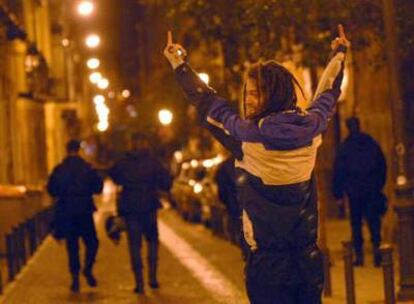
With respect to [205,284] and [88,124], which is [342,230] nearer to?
[205,284]

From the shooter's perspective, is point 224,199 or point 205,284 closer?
point 205,284

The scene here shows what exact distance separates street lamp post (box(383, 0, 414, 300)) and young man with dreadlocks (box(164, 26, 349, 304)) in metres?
6.27

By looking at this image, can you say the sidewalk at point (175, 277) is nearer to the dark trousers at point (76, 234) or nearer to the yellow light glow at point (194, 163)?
the dark trousers at point (76, 234)

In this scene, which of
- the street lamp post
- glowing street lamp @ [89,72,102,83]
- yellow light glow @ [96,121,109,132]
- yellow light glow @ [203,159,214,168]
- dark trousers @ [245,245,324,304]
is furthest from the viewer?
yellow light glow @ [96,121,109,132]

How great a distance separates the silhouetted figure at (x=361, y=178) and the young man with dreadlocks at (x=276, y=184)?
10598mm

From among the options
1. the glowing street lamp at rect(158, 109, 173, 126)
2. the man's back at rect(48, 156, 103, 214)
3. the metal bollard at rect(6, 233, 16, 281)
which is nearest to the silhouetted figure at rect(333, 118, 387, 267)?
the man's back at rect(48, 156, 103, 214)

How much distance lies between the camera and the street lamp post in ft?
38.8

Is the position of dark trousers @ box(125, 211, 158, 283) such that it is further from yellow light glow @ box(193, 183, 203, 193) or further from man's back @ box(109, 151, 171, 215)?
yellow light glow @ box(193, 183, 203, 193)

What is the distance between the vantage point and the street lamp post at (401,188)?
11.8 meters

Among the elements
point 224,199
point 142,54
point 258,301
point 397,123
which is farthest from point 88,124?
point 258,301

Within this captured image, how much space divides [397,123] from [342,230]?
1161 cm

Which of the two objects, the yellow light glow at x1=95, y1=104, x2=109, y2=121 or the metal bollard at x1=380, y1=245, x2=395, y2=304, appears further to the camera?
the yellow light glow at x1=95, y1=104, x2=109, y2=121

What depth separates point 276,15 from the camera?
Answer: 52.3 ft

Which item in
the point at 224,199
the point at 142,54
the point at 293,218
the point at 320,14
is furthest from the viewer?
the point at 142,54
